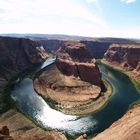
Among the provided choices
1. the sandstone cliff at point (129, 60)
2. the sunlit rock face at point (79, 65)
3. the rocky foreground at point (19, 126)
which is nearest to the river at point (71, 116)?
the rocky foreground at point (19, 126)

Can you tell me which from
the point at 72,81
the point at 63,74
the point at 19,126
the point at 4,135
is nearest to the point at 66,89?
the point at 72,81

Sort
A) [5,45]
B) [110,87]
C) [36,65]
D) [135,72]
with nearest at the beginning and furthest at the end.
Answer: [110,87], [135,72], [5,45], [36,65]

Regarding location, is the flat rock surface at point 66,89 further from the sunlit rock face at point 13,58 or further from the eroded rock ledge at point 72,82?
the sunlit rock face at point 13,58

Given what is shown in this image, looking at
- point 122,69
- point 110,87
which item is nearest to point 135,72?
point 122,69

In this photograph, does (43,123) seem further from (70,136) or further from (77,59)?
(77,59)

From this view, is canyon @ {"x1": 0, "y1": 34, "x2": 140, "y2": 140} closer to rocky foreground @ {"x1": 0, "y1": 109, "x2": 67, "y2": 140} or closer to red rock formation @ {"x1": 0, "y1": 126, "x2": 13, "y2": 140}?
rocky foreground @ {"x1": 0, "y1": 109, "x2": 67, "y2": 140}

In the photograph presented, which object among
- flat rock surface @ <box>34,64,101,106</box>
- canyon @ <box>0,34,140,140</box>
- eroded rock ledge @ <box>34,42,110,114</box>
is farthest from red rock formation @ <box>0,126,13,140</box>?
flat rock surface @ <box>34,64,101,106</box>

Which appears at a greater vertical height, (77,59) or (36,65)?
(77,59)

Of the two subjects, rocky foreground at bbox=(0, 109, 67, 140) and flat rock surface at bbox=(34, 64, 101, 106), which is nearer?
rocky foreground at bbox=(0, 109, 67, 140)
